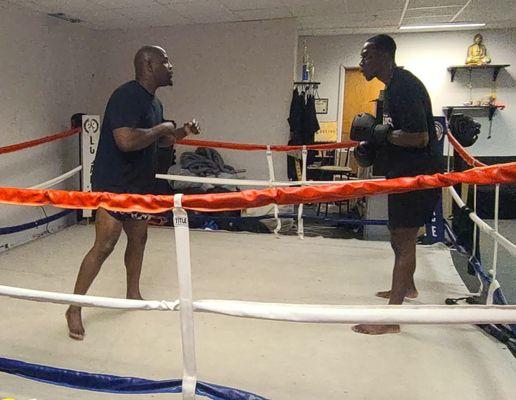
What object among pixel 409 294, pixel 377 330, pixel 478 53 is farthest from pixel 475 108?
pixel 377 330

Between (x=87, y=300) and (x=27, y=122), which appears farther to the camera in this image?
(x=27, y=122)

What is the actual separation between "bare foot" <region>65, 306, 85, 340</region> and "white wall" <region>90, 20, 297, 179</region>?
317 centimetres

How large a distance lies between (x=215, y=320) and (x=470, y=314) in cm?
140

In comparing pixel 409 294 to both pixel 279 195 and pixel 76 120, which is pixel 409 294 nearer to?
pixel 279 195

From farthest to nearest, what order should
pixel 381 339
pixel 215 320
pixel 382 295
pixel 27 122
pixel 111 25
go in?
pixel 111 25 < pixel 27 122 < pixel 382 295 < pixel 215 320 < pixel 381 339

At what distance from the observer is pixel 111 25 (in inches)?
189

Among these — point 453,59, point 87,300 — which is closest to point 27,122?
point 87,300

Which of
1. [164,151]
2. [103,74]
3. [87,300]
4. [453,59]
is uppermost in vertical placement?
[453,59]

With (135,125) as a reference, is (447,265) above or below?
below

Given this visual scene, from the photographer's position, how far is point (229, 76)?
16.0 feet

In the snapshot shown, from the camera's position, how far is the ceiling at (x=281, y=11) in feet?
12.9

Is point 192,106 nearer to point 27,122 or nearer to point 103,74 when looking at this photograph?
point 103,74

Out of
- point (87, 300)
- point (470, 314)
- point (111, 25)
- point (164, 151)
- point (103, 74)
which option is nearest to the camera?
point (470, 314)

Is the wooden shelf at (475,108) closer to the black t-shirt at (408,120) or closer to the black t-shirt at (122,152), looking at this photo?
the black t-shirt at (408,120)
